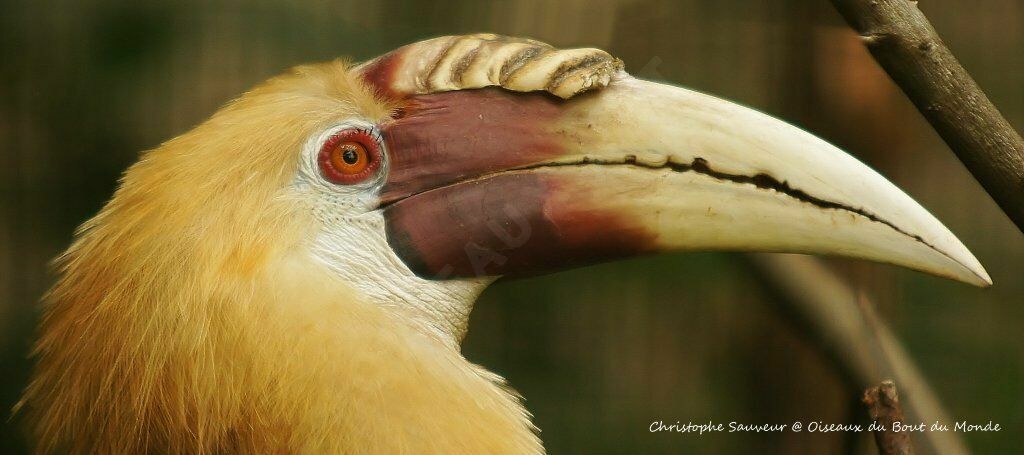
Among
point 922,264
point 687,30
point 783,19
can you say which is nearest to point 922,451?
point 922,264

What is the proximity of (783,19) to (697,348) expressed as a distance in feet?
5.24

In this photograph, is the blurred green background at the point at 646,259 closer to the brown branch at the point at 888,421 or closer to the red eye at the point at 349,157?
the brown branch at the point at 888,421

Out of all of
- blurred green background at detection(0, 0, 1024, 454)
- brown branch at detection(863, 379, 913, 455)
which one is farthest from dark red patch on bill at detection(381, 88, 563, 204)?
blurred green background at detection(0, 0, 1024, 454)

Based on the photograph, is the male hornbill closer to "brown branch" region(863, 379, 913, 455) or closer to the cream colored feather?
the cream colored feather

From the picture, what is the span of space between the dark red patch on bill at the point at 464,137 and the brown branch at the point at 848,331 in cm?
90

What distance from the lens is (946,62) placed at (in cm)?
131

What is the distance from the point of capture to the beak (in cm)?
138

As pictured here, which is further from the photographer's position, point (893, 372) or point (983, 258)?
point (983, 258)

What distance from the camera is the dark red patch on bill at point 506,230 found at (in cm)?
147

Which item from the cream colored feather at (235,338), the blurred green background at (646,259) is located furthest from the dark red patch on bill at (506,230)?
the blurred green background at (646,259)

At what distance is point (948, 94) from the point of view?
4.28 ft

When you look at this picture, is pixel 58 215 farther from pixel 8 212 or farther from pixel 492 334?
pixel 492 334

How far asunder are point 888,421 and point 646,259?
2.15 metres

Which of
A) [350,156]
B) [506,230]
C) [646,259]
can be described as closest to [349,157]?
[350,156]
